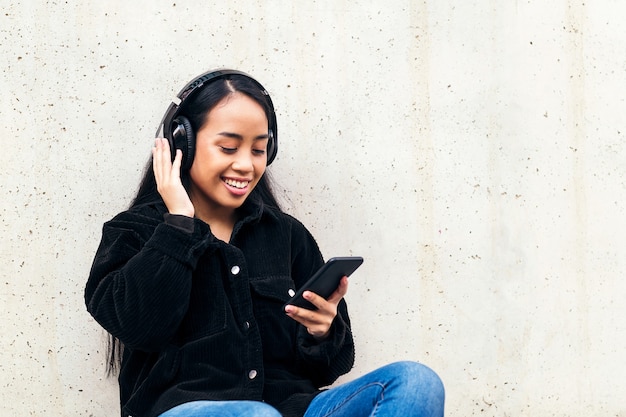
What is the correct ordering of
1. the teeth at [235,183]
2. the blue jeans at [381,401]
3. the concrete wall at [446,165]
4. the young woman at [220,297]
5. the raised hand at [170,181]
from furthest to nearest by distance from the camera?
the concrete wall at [446,165]
the teeth at [235,183]
the raised hand at [170,181]
the young woman at [220,297]
the blue jeans at [381,401]

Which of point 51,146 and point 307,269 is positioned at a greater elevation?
point 51,146

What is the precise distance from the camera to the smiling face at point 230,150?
2451 mm

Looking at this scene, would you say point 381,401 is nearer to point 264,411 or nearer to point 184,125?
point 264,411

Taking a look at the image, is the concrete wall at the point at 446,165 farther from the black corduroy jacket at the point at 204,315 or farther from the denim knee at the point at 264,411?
the denim knee at the point at 264,411

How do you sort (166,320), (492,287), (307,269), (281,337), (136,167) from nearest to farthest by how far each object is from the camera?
(166,320), (281,337), (307,269), (136,167), (492,287)

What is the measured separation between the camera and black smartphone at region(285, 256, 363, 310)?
2.29 metres

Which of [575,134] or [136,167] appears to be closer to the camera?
[136,167]

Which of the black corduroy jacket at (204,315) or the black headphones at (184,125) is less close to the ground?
the black headphones at (184,125)

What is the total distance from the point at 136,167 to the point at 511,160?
1.25m

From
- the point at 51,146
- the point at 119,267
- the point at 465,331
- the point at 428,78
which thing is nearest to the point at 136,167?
the point at 51,146

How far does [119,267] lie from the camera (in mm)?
2365

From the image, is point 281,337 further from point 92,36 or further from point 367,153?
point 92,36

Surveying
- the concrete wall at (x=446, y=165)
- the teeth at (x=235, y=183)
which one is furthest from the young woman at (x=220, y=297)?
the concrete wall at (x=446, y=165)

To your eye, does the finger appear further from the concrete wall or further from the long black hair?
the concrete wall
